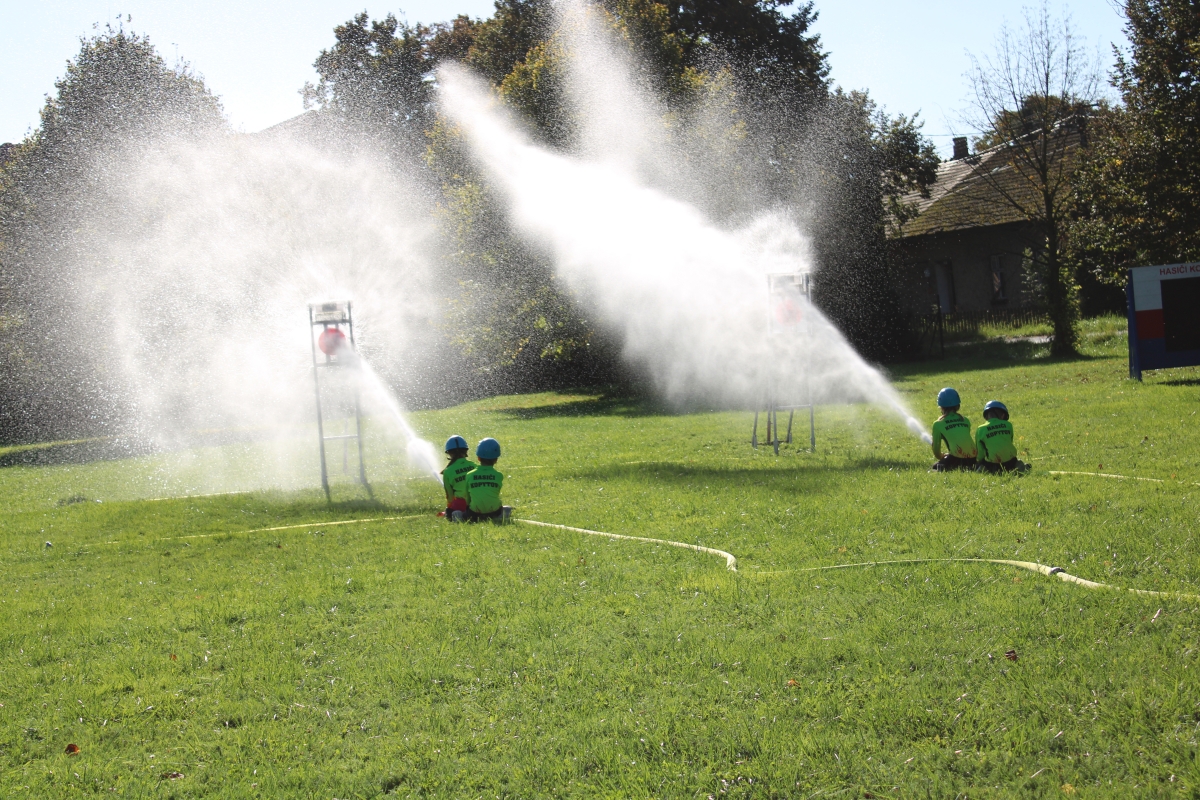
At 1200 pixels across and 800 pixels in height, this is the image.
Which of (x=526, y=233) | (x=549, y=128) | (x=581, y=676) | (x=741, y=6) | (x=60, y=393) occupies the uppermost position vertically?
(x=741, y=6)

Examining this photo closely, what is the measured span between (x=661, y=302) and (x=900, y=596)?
20619 millimetres

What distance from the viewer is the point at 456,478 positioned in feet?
35.0

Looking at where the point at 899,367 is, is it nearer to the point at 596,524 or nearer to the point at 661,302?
the point at 661,302

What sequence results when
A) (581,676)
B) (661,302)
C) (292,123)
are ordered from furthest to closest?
(292,123)
(661,302)
(581,676)

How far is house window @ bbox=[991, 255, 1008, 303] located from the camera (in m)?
41.0

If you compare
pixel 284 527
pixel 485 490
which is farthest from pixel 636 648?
pixel 284 527

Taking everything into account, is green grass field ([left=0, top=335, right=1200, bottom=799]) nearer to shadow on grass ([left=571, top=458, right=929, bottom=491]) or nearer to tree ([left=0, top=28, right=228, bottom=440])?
shadow on grass ([left=571, top=458, right=929, bottom=491])

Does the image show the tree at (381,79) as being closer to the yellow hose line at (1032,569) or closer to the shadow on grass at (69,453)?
the shadow on grass at (69,453)

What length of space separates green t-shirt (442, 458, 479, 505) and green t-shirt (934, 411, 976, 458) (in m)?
5.30

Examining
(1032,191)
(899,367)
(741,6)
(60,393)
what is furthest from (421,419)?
(1032,191)

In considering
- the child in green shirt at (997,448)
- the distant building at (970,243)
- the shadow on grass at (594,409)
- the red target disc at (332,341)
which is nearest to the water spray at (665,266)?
the shadow on grass at (594,409)

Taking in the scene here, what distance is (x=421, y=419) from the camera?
28.0 metres

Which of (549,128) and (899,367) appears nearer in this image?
(549,128)

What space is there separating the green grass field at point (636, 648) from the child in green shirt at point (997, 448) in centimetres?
59
